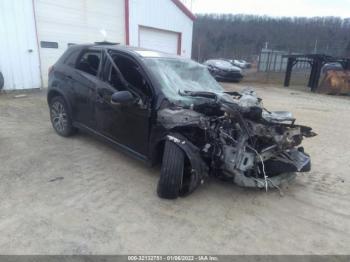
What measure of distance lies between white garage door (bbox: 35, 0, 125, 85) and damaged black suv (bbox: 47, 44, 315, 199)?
23.2ft

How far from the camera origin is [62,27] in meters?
10.8

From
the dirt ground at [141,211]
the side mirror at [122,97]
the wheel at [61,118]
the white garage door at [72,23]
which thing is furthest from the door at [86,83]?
the white garage door at [72,23]

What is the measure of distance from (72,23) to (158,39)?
4286mm

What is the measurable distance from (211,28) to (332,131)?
5467 cm

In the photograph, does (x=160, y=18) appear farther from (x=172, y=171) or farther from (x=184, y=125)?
(x=172, y=171)

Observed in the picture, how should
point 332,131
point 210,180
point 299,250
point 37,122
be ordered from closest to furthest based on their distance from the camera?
point 299,250, point 210,180, point 37,122, point 332,131

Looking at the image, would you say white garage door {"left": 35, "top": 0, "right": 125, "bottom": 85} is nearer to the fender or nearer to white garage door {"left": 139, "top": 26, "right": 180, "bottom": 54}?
white garage door {"left": 139, "top": 26, "right": 180, "bottom": 54}

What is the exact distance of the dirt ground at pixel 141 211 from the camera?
8.93ft

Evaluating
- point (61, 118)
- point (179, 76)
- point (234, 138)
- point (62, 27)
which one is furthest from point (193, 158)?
point (62, 27)

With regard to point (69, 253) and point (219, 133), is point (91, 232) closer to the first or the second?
point (69, 253)

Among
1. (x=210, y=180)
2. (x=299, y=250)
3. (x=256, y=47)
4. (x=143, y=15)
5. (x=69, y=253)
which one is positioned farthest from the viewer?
(x=256, y=47)

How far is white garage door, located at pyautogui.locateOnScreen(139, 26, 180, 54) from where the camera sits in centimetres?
1333

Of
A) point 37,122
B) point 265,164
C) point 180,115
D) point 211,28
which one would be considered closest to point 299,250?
point 265,164

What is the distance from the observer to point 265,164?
364 centimetres
